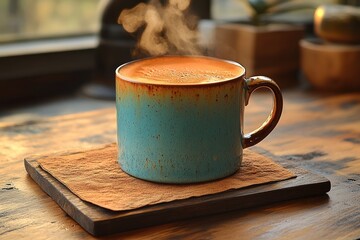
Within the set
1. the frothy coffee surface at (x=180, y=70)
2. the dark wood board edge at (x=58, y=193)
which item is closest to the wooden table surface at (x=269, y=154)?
the dark wood board edge at (x=58, y=193)

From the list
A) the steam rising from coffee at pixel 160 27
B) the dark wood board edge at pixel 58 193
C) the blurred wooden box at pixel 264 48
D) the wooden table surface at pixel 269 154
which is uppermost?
the steam rising from coffee at pixel 160 27

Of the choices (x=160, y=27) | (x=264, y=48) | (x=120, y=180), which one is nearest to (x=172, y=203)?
(x=120, y=180)

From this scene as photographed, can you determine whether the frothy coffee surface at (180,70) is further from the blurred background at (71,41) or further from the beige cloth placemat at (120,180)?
the blurred background at (71,41)

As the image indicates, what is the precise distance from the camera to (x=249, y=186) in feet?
2.52

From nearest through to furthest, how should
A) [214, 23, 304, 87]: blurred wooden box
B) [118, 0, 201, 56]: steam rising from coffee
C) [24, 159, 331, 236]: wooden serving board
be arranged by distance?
1. [24, 159, 331, 236]: wooden serving board
2. [118, 0, 201, 56]: steam rising from coffee
3. [214, 23, 304, 87]: blurred wooden box

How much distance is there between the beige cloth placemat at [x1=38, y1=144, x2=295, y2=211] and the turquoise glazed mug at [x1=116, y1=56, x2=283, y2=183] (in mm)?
14

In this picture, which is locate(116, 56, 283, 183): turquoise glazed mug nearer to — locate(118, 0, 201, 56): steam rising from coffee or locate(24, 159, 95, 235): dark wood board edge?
locate(24, 159, 95, 235): dark wood board edge

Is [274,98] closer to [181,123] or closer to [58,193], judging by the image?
[181,123]

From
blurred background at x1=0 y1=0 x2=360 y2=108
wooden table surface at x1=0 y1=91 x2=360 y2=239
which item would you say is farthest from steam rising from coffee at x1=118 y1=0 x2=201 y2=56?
wooden table surface at x1=0 y1=91 x2=360 y2=239

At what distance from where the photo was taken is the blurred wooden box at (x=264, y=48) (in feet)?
4.66

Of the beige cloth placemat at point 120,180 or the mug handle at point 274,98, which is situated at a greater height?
the mug handle at point 274,98

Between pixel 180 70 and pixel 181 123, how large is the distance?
0.37 ft

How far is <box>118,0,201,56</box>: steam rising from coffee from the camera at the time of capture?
1112mm

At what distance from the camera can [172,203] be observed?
2.37 feet
